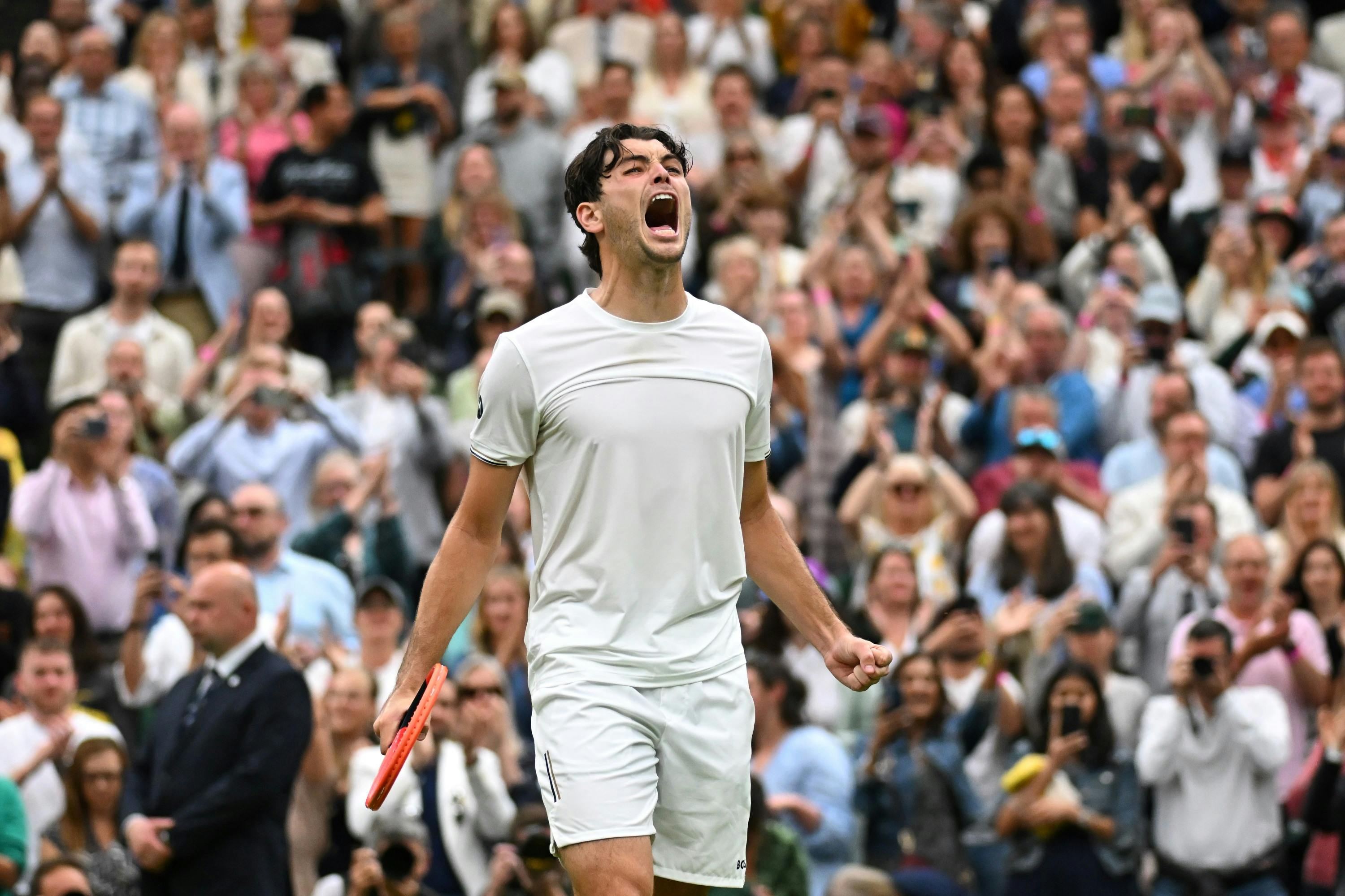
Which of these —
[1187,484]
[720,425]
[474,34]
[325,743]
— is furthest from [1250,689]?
[474,34]

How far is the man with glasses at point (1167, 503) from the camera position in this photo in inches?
462

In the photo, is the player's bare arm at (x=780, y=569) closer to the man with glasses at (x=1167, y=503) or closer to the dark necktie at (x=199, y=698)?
the dark necktie at (x=199, y=698)

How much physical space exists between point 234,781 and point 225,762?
17cm

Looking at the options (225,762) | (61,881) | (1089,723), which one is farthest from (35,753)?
(1089,723)

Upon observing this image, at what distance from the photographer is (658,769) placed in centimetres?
561

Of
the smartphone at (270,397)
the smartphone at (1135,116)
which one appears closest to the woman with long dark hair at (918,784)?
the smartphone at (270,397)

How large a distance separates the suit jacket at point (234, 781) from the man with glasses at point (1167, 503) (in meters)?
4.67

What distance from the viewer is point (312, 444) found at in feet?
41.0

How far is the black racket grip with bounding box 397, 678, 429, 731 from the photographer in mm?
A: 5477

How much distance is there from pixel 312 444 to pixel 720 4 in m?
5.81

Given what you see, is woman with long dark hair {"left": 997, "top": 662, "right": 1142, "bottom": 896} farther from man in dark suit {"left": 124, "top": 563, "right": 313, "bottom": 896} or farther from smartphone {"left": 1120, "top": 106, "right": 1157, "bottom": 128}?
smartphone {"left": 1120, "top": 106, "right": 1157, "bottom": 128}

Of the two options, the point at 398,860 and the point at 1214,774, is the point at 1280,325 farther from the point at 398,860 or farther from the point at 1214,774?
the point at 398,860

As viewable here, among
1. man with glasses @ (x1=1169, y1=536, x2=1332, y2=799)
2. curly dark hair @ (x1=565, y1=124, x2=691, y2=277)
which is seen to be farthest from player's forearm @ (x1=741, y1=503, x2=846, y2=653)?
man with glasses @ (x1=1169, y1=536, x2=1332, y2=799)

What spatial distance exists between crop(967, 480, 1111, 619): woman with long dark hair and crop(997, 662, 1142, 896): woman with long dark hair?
3.69 feet
